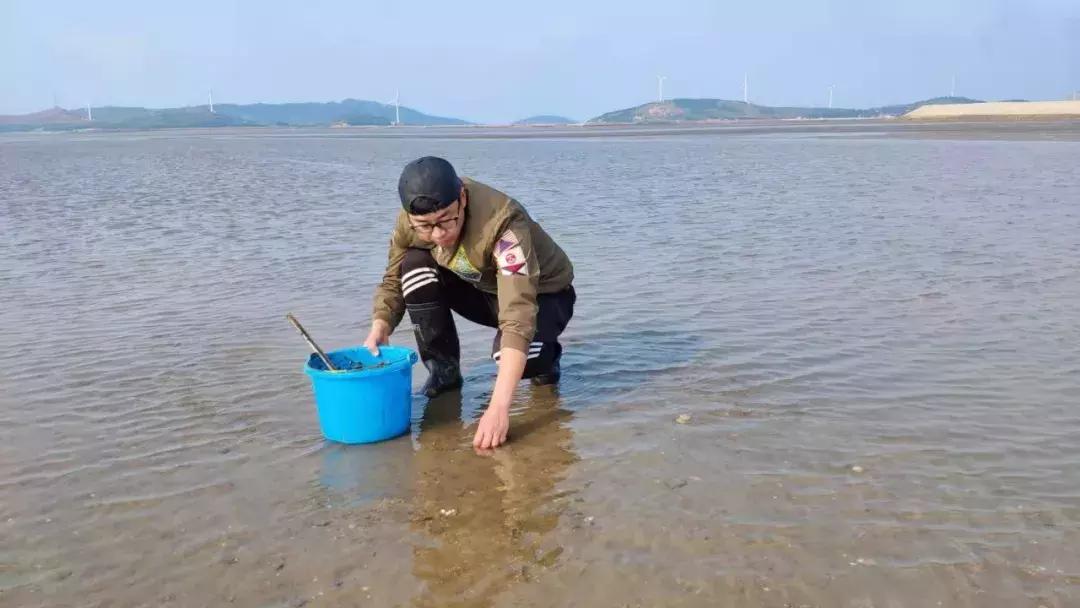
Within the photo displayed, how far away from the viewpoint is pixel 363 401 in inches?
160

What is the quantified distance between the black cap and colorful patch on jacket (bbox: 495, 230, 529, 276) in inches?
13.7

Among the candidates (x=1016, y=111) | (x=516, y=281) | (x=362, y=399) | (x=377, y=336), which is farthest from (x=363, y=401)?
(x=1016, y=111)

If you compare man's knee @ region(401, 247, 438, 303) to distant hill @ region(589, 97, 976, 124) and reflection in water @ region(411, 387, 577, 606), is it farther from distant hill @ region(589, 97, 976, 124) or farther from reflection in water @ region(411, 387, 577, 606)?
distant hill @ region(589, 97, 976, 124)

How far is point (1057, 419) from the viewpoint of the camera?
4207 millimetres

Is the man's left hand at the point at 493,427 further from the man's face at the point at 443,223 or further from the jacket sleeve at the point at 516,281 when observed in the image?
the man's face at the point at 443,223

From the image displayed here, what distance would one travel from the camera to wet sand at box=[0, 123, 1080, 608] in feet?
9.64

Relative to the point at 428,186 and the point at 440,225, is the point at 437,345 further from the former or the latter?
the point at 428,186

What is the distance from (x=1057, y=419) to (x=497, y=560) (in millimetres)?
2859

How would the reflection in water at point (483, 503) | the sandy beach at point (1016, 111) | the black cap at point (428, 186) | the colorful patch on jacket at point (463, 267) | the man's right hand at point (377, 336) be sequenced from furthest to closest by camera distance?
the sandy beach at point (1016, 111) → the man's right hand at point (377, 336) → the colorful patch on jacket at point (463, 267) → the black cap at point (428, 186) → the reflection in water at point (483, 503)

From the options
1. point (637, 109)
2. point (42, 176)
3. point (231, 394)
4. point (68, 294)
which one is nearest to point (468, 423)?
point (231, 394)

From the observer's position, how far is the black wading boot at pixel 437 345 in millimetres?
4715

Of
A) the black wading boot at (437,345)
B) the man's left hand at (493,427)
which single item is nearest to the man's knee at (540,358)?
the black wading boot at (437,345)

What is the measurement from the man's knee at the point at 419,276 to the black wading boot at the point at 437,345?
6 centimetres

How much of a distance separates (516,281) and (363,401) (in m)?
A: 0.89
